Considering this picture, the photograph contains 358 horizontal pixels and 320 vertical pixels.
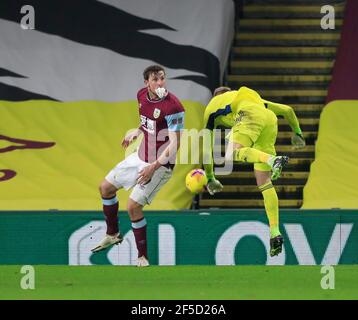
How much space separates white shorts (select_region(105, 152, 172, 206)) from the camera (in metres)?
10.8

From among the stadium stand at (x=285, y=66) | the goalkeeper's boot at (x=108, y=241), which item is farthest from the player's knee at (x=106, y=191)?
the stadium stand at (x=285, y=66)

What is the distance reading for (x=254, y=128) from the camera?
36.8 ft

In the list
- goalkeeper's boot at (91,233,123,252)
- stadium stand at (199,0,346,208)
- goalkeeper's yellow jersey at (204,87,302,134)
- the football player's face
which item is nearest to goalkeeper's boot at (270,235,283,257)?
goalkeeper's yellow jersey at (204,87,302,134)

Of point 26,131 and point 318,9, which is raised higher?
point 318,9

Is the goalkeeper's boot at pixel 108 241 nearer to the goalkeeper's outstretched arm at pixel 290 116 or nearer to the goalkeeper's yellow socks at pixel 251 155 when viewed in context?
the goalkeeper's yellow socks at pixel 251 155

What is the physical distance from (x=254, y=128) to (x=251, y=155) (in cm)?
47

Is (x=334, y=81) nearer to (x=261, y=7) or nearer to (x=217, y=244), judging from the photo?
(x=261, y=7)

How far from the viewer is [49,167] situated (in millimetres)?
14375

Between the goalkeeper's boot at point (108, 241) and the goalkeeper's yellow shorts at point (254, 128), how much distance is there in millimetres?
1394

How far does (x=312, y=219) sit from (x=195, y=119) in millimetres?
2918

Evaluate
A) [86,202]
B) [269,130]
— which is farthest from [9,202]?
[269,130]

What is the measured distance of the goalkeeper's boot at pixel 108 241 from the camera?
11117 millimetres

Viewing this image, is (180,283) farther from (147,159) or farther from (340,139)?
(340,139)

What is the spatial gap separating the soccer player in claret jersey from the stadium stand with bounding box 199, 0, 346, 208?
13.1 feet
